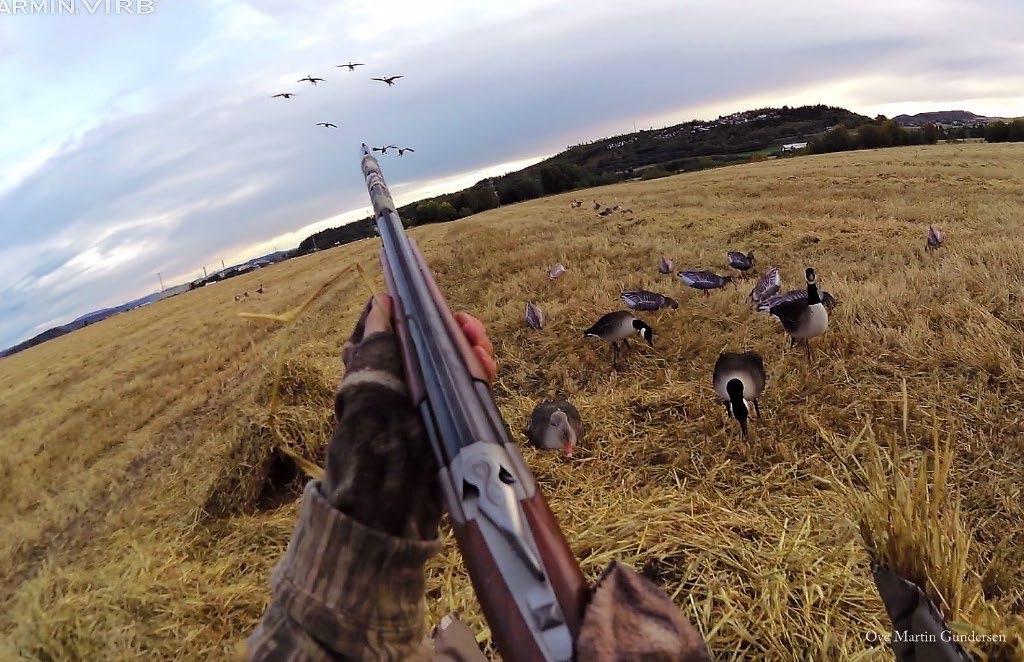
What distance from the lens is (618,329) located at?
5586 millimetres

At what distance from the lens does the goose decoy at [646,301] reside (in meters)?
6.53

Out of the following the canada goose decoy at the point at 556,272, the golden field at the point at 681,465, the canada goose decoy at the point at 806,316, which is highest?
the canada goose decoy at the point at 556,272

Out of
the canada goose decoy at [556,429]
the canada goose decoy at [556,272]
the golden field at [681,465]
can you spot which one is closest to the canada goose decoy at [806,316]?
the golden field at [681,465]

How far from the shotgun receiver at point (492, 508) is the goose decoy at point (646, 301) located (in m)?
5.19

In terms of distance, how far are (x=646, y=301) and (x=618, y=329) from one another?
1152mm

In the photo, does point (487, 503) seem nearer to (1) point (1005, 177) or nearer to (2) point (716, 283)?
(2) point (716, 283)

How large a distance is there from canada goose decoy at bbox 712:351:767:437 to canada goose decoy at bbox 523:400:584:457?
1099mm

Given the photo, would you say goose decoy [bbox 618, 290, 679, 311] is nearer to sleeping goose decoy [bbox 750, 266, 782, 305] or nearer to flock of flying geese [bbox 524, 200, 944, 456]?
flock of flying geese [bbox 524, 200, 944, 456]

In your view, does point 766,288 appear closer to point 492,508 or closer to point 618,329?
point 618,329

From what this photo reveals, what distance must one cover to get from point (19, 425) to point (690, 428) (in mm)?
17707

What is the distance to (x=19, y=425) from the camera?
14.3 meters

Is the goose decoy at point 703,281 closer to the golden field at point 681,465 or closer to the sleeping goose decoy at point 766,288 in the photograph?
the golden field at point 681,465

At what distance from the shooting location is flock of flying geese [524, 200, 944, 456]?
156 inches

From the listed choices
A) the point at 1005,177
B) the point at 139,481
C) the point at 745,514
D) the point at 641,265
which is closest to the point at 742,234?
the point at 641,265
